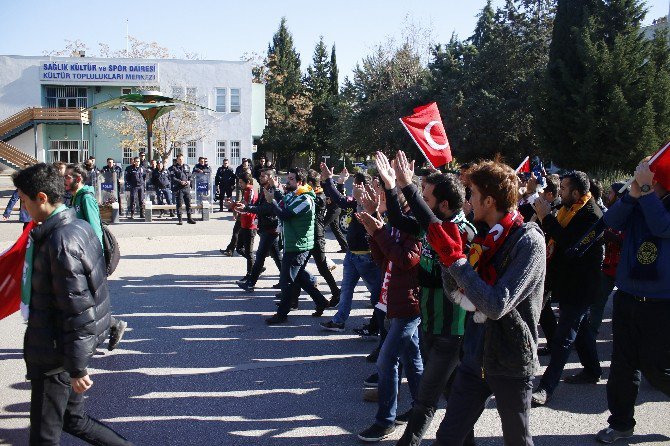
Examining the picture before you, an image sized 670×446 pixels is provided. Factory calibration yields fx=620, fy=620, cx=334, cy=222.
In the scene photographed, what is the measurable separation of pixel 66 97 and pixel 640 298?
4313 cm

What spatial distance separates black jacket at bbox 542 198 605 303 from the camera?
5.18 metres

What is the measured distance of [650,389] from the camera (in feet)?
18.1

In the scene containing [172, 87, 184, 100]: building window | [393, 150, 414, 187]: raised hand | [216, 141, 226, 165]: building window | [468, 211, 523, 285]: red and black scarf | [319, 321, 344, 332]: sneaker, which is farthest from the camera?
[216, 141, 226, 165]: building window

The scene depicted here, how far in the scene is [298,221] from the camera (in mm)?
7621

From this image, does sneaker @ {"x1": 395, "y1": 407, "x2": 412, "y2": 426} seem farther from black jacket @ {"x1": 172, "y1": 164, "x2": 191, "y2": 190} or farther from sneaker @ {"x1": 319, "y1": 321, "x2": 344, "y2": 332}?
black jacket @ {"x1": 172, "y1": 164, "x2": 191, "y2": 190}

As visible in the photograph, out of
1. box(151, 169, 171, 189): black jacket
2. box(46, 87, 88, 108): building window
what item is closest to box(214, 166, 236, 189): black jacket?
box(151, 169, 171, 189): black jacket

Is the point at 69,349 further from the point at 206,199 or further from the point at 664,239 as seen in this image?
the point at 206,199

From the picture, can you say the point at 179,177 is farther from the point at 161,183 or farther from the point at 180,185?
the point at 161,183

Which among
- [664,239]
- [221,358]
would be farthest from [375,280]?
[664,239]

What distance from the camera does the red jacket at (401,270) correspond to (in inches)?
171

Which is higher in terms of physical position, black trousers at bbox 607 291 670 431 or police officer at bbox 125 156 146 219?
police officer at bbox 125 156 146 219

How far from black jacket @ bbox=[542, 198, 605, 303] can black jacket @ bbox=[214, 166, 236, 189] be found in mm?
18469

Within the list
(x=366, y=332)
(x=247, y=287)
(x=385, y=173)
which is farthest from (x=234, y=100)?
(x=385, y=173)

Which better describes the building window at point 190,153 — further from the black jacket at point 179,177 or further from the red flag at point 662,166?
the red flag at point 662,166
